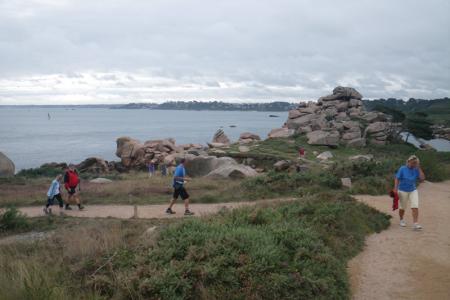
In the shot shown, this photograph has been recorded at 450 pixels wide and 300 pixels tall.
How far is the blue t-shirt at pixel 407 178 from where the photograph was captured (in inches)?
443

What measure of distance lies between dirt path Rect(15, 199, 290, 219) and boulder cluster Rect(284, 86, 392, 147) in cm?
2434

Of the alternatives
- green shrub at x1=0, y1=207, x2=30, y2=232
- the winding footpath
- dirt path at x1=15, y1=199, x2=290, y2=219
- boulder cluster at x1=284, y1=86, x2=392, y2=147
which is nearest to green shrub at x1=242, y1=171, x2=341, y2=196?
dirt path at x1=15, y1=199, x2=290, y2=219

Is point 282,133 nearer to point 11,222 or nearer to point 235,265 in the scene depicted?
point 11,222

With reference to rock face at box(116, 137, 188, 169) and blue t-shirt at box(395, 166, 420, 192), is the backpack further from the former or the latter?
rock face at box(116, 137, 188, 169)

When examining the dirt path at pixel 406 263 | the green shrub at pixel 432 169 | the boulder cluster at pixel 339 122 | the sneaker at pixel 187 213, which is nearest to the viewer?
the dirt path at pixel 406 263

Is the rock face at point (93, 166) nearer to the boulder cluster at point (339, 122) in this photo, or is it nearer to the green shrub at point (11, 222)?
the boulder cluster at point (339, 122)

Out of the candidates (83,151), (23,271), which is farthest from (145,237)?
(83,151)

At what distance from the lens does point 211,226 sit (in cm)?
860

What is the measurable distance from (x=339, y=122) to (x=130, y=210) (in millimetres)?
34144

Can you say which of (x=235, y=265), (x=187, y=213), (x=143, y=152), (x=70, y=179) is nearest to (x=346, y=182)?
(x=187, y=213)

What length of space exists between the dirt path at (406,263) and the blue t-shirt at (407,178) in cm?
101

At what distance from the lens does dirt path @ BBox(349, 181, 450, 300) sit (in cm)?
770

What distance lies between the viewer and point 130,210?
612 inches

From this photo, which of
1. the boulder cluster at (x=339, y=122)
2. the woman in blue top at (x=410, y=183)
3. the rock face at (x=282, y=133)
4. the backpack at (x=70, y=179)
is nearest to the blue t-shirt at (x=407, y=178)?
the woman in blue top at (x=410, y=183)
